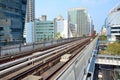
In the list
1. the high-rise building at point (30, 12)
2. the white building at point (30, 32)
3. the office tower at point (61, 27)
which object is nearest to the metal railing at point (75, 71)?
the white building at point (30, 32)

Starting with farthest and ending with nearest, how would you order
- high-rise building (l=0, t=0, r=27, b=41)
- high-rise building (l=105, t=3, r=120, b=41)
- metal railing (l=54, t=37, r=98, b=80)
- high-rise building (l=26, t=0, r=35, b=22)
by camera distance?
high-rise building (l=26, t=0, r=35, b=22), high-rise building (l=105, t=3, r=120, b=41), high-rise building (l=0, t=0, r=27, b=41), metal railing (l=54, t=37, r=98, b=80)

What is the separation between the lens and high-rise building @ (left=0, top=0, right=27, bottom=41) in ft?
166

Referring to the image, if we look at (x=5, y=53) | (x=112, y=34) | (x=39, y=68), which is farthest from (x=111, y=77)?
(x=112, y=34)

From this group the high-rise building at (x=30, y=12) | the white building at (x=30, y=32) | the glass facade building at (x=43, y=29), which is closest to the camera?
the glass facade building at (x=43, y=29)

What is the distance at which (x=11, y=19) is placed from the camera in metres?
54.8

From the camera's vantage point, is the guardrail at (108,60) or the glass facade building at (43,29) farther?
the glass facade building at (43,29)

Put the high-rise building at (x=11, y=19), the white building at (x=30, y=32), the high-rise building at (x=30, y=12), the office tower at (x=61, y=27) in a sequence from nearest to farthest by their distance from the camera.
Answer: the high-rise building at (x=11, y=19), the white building at (x=30, y=32), the office tower at (x=61, y=27), the high-rise building at (x=30, y=12)

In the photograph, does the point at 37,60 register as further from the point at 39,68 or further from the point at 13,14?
the point at 13,14

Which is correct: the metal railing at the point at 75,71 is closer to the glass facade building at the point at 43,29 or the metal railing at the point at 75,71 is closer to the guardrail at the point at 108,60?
the guardrail at the point at 108,60

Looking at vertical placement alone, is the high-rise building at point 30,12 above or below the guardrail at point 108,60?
above

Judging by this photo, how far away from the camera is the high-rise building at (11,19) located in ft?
166

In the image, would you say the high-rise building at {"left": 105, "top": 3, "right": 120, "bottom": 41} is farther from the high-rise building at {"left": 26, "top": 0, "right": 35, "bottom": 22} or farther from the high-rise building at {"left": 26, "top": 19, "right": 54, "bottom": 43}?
the high-rise building at {"left": 26, "top": 0, "right": 35, "bottom": 22}

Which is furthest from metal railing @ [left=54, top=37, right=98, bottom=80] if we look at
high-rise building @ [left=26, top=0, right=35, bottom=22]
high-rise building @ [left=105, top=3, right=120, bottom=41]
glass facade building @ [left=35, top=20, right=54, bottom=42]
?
high-rise building @ [left=26, top=0, right=35, bottom=22]

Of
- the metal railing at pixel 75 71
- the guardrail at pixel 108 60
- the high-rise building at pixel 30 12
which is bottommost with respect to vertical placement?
the guardrail at pixel 108 60
